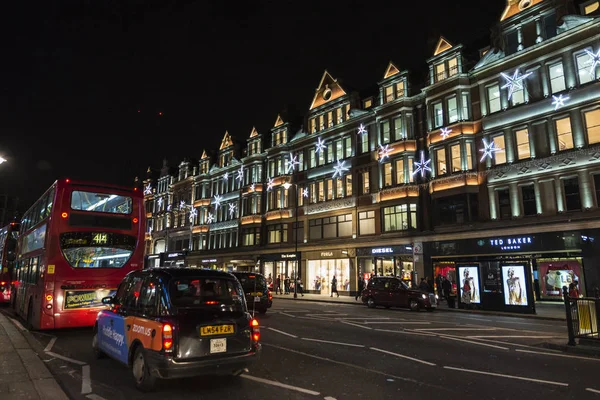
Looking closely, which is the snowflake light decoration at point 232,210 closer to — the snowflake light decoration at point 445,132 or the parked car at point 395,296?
the parked car at point 395,296

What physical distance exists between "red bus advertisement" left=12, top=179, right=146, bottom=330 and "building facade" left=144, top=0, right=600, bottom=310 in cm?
1726

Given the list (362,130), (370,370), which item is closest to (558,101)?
(362,130)

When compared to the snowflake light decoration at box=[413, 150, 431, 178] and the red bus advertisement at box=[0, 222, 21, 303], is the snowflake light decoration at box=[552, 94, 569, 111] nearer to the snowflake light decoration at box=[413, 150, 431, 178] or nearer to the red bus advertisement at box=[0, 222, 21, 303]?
the snowflake light decoration at box=[413, 150, 431, 178]

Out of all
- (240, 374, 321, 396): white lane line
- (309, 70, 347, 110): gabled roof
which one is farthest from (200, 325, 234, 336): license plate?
(309, 70, 347, 110): gabled roof

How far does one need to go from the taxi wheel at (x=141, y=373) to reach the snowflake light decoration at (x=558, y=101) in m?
26.6

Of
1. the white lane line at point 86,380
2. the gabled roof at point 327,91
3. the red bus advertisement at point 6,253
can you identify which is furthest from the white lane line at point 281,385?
the gabled roof at point 327,91

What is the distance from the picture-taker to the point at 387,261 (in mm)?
31812

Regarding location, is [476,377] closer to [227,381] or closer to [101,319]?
[227,381]

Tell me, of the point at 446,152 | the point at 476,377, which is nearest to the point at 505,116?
the point at 446,152

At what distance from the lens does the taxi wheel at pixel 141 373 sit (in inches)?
237

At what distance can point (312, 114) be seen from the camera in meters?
40.8

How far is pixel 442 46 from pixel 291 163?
59.9 ft

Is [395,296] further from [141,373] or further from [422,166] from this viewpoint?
[141,373]

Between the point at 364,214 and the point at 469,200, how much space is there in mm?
9272
